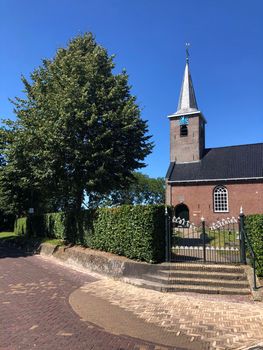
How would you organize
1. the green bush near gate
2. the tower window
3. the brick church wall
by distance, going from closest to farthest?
the green bush near gate, the brick church wall, the tower window

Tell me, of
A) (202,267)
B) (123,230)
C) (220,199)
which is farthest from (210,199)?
(202,267)

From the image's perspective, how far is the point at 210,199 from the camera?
34031mm

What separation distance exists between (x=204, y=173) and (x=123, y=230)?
948 inches

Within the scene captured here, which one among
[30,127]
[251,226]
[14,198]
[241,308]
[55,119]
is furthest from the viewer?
[14,198]

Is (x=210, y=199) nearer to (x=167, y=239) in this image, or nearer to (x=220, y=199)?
(x=220, y=199)

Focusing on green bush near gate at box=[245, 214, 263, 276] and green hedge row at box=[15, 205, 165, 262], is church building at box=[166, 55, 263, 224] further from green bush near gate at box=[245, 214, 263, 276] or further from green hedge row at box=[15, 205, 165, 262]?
green bush near gate at box=[245, 214, 263, 276]

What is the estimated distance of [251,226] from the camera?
10.3 m

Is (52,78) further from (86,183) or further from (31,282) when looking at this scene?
(31,282)

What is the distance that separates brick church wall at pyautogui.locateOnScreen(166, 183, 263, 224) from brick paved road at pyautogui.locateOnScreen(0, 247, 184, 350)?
2387cm

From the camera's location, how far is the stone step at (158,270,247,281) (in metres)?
9.82

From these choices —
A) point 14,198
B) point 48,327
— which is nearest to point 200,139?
point 14,198

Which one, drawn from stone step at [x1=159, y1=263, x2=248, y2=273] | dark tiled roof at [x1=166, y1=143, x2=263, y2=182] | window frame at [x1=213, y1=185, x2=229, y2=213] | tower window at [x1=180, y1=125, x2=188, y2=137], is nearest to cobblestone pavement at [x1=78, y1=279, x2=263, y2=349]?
stone step at [x1=159, y1=263, x2=248, y2=273]

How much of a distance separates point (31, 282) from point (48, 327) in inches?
182

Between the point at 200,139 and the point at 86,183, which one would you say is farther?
the point at 200,139
